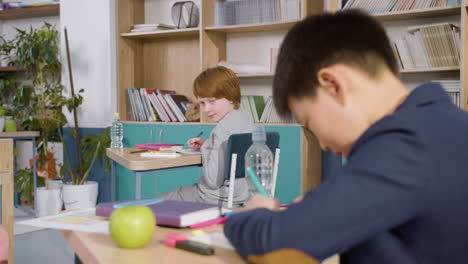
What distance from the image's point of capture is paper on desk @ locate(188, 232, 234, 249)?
0.87 meters

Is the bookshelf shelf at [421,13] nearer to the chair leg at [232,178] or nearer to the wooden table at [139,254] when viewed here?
the chair leg at [232,178]

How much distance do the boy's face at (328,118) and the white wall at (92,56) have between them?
150 inches

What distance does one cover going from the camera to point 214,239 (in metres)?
0.91

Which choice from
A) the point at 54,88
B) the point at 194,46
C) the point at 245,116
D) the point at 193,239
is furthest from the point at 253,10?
the point at 193,239

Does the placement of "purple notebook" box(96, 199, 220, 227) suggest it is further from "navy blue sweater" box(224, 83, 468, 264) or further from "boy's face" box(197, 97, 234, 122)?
"boy's face" box(197, 97, 234, 122)

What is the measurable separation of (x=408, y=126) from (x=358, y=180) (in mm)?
106

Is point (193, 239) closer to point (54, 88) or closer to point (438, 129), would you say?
point (438, 129)

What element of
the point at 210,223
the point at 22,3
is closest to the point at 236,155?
the point at 210,223

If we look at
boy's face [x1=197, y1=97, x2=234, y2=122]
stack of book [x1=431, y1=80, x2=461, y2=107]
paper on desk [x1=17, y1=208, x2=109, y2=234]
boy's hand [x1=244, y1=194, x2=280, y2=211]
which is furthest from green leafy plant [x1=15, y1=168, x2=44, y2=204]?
boy's hand [x1=244, y1=194, x2=280, y2=211]

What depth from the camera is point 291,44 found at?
76 cm

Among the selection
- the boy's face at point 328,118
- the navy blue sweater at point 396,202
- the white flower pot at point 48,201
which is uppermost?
the boy's face at point 328,118

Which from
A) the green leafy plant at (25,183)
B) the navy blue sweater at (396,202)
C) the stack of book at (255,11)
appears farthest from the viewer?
the green leafy plant at (25,183)

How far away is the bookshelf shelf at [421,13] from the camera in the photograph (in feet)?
9.76

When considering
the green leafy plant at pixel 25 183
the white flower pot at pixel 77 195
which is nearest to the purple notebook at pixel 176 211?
the white flower pot at pixel 77 195
